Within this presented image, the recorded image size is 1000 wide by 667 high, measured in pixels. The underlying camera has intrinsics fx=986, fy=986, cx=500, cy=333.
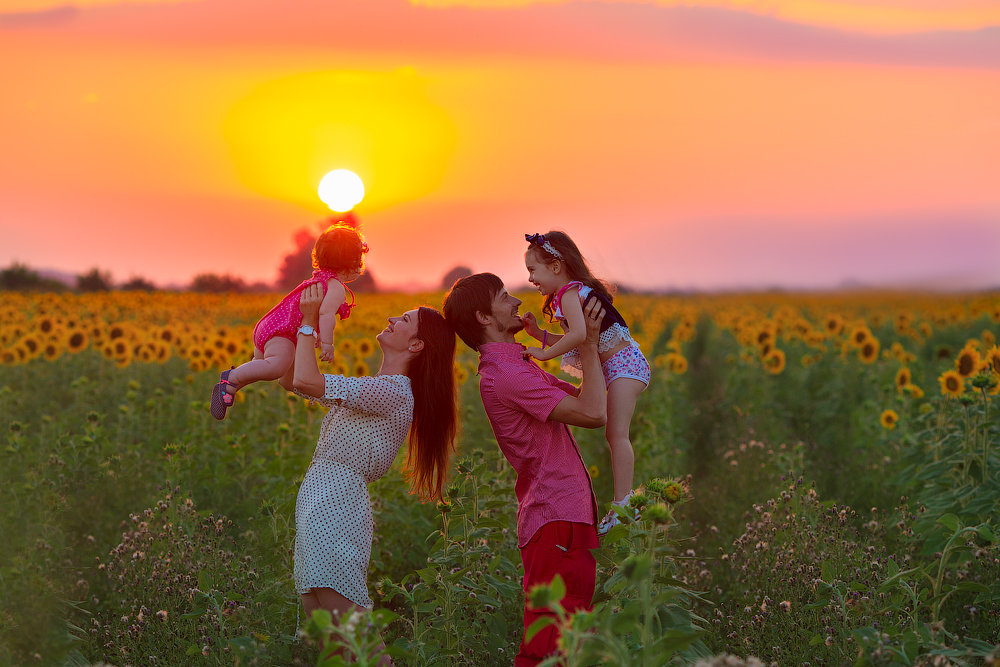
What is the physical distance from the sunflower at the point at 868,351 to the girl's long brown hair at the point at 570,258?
8.34 meters

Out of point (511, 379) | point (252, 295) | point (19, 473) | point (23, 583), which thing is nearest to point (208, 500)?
point (19, 473)

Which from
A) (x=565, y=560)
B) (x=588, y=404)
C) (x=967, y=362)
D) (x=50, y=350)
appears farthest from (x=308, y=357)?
(x=50, y=350)

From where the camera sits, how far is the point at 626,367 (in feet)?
14.8

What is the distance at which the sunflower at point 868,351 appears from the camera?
11679 mm

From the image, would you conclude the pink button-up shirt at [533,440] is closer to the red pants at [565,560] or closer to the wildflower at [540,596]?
the red pants at [565,560]

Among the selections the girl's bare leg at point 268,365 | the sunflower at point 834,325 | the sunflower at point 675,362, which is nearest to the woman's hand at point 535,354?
the girl's bare leg at point 268,365

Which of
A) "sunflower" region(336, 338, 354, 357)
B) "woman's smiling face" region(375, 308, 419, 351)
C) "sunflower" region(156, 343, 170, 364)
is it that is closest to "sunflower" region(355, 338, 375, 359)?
"sunflower" region(336, 338, 354, 357)

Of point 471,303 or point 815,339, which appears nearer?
point 471,303

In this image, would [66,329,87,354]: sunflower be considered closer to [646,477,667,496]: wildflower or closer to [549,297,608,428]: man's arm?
[549,297,608,428]: man's arm

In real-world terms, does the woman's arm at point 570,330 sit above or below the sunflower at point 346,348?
above

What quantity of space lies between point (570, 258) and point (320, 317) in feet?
3.76

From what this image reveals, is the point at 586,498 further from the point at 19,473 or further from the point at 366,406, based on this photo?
the point at 19,473

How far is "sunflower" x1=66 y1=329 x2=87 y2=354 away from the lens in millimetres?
10484

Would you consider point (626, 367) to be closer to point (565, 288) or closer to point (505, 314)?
point (565, 288)
